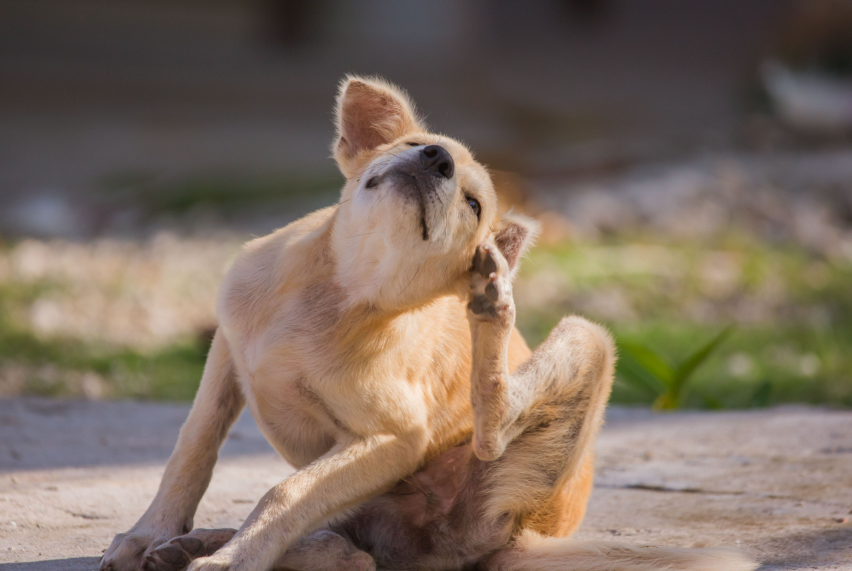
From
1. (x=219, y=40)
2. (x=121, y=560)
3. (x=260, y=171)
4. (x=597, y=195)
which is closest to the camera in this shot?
(x=121, y=560)

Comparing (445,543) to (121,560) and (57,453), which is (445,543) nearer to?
(121,560)

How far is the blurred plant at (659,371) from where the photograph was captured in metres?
4.58

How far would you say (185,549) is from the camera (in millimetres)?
2436

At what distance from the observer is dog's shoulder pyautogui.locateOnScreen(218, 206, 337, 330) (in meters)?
2.74

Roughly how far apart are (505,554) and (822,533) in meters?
1.01

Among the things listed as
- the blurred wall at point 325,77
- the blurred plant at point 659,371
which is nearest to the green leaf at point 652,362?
the blurred plant at point 659,371

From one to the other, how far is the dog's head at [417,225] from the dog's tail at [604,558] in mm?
759

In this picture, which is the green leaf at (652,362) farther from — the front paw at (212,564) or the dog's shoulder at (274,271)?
the front paw at (212,564)

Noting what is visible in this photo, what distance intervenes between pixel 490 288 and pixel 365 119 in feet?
2.82

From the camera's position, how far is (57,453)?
3514mm

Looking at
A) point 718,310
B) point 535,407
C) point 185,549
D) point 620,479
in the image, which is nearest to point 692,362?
point 620,479

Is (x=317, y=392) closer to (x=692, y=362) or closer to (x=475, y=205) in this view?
(x=475, y=205)

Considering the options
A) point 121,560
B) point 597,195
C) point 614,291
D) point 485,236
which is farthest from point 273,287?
point 597,195

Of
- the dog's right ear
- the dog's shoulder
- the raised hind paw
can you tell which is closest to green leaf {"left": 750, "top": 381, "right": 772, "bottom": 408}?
the dog's right ear
